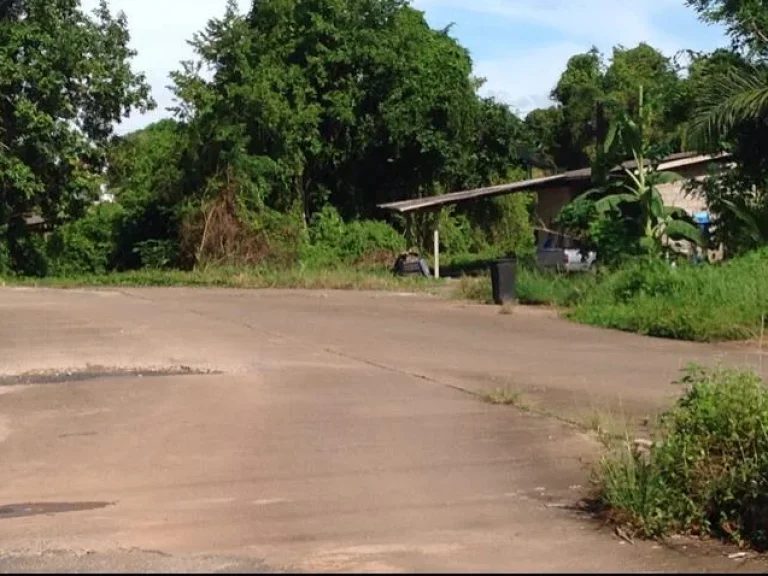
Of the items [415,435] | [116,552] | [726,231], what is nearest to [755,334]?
[726,231]

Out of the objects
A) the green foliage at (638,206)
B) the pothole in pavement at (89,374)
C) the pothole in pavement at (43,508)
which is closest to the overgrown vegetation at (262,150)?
the green foliage at (638,206)

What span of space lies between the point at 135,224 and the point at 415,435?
118ft

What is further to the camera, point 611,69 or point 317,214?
point 611,69

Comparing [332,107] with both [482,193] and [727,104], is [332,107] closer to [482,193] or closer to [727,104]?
[482,193]

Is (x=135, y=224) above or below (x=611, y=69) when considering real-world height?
below

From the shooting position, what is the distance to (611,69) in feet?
211

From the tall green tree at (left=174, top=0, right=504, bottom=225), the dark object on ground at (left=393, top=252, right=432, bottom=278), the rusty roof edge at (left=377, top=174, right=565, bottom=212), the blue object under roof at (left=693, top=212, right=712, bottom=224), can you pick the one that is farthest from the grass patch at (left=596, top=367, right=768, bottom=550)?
the tall green tree at (left=174, top=0, right=504, bottom=225)

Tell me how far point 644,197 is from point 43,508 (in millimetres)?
18256

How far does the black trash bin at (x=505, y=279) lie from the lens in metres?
26.9

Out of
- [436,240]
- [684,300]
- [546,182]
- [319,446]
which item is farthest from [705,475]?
[436,240]

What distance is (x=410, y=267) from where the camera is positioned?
3716 cm

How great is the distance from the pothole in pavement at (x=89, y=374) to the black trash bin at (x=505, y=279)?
11.9 meters

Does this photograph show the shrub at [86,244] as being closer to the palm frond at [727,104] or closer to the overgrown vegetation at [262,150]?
the overgrown vegetation at [262,150]

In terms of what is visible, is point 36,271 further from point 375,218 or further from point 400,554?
point 400,554
